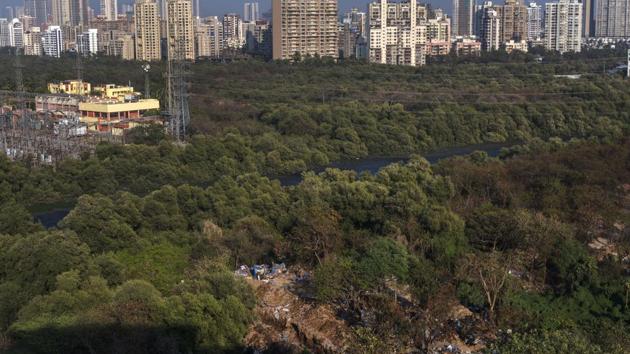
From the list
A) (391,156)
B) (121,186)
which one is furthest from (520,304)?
(391,156)

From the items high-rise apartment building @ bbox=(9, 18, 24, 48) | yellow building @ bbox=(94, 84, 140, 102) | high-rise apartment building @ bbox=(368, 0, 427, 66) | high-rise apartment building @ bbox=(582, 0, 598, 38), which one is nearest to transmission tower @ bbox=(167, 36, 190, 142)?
yellow building @ bbox=(94, 84, 140, 102)

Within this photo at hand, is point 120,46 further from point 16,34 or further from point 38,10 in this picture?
point 38,10

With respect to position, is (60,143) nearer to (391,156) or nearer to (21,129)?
(21,129)

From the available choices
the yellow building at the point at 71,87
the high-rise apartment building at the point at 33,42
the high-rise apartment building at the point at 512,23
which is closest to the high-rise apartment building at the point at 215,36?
the high-rise apartment building at the point at 33,42

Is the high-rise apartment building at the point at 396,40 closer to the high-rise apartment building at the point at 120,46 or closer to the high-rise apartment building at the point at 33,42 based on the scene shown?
the high-rise apartment building at the point at 120,46

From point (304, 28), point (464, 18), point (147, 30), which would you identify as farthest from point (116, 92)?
point (464, 18)
